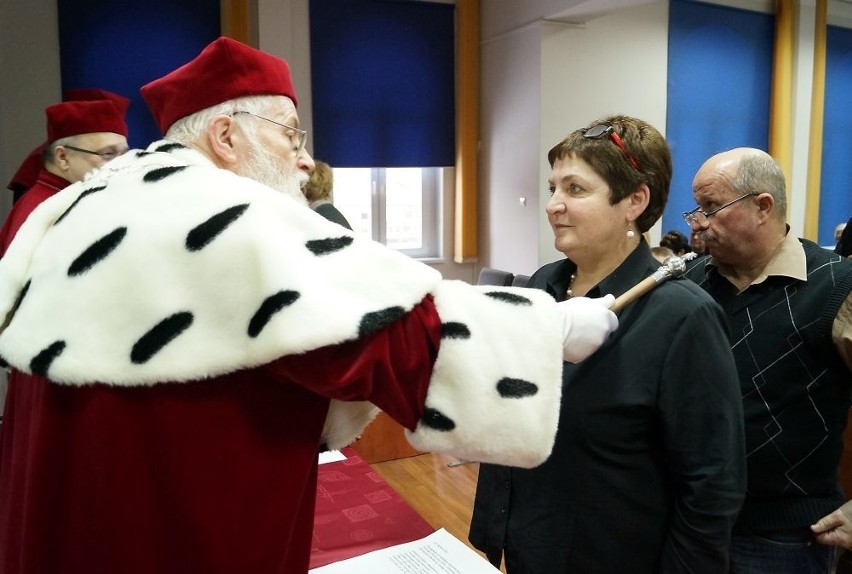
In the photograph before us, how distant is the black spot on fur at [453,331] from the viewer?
2.58 feet

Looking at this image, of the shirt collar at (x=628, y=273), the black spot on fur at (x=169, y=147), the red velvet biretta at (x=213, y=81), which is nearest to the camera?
the black spot on fur at (x=169, y=147)

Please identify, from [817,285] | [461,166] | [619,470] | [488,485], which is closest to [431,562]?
[488,485]

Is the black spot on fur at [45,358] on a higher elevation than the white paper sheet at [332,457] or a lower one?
higher

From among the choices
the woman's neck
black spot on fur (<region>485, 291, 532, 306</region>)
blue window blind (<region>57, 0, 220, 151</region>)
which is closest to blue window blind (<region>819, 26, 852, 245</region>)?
blue window blind (<region>57, 0, 220, 151</region>)

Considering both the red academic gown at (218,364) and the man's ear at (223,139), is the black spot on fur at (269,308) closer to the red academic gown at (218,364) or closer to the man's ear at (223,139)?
the red academic gown at (218,364)

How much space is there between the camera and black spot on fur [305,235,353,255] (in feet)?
2.49

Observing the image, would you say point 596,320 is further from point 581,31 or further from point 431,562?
point 581,31

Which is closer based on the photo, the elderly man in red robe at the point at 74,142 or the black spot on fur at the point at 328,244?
the black spot on fur at the point at 328,244

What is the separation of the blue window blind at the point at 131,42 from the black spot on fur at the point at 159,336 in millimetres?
4556

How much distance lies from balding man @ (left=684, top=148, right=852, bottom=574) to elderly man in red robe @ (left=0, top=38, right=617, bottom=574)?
0.83 metres

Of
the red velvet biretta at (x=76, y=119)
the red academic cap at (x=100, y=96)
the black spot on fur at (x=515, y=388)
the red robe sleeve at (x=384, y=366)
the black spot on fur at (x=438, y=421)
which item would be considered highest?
the red academic cap at (x=100, y=96)

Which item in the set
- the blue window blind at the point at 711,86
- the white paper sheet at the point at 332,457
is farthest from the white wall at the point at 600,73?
the white paper sheet at the point at 332,457

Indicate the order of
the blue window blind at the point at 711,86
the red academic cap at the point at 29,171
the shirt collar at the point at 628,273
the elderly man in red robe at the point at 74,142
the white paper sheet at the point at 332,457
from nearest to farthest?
the shirt collar at the point at 628,273
the white paper sheet at the point at 332,457
the elderly man in red robe at the point at 74,142
the red academic cap at the point at 29,171
the blue window blind at the point at 711,86

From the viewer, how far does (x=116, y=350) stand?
75 centimetres
